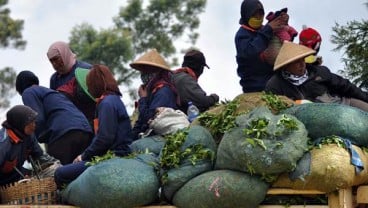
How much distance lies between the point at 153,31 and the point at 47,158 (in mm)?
17544

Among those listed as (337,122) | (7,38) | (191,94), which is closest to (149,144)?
(191,94)

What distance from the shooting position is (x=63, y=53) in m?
7.14

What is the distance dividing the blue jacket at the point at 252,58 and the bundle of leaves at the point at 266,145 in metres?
1.80

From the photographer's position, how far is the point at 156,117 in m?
6.39

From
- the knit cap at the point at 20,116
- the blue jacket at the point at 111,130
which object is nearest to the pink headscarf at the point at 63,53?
the knit cap at the point at 20,116

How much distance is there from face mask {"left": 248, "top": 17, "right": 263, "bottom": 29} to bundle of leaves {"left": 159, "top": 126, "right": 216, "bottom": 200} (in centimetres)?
177

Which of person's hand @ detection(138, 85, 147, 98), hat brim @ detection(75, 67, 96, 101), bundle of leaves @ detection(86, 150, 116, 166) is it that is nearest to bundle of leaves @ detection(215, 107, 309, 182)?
bundle of leaves @ detection(86, 150, 116, 166)

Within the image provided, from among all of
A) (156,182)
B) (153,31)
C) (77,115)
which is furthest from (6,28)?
(156,182)

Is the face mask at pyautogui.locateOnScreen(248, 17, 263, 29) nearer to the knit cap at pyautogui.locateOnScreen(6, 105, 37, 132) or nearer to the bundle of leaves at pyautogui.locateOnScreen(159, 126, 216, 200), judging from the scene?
the bundle of leaves at pyautogui.locateOnScreen(159, 126, 216, 200)

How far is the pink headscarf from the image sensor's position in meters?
7.11

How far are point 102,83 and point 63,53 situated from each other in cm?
121

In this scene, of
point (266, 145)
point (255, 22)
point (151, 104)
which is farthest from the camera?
point (255, 22)

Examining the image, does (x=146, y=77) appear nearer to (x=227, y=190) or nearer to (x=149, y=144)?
(x=149, y=144)

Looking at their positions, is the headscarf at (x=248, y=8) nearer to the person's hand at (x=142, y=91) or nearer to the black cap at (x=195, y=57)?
the black cap at (x=195, y=57)
